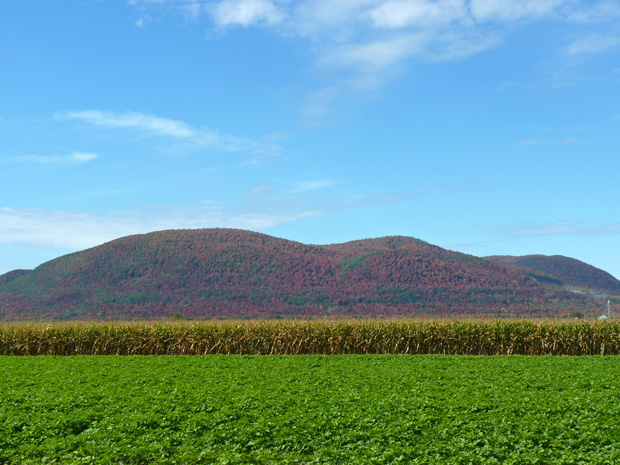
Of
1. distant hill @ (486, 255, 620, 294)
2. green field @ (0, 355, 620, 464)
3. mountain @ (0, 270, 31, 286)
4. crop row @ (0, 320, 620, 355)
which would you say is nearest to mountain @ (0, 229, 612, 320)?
mountain @ (0, 270, 31, 286)

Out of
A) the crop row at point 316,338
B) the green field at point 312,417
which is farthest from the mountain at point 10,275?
the green field at point 312,417

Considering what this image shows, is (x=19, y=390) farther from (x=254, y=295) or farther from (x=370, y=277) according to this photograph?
(x=370, y=277)

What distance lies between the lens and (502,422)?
30.8 feet

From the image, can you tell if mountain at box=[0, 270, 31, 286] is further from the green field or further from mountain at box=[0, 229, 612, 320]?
the green field

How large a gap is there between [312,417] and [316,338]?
1352 cm

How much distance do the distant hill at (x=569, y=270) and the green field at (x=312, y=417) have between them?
162912 mm

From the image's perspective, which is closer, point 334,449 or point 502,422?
point 334,449

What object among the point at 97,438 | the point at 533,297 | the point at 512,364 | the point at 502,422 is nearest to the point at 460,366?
the point at 512,364

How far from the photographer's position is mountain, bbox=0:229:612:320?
348ft

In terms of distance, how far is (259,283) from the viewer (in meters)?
113

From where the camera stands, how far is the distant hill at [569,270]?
562 ft

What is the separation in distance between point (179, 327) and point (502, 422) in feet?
56.0

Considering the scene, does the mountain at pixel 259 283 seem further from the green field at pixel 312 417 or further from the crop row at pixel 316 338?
the green field at pixel 312 417

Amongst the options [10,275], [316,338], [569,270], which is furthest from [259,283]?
[569,270]
